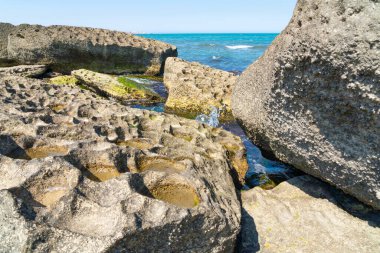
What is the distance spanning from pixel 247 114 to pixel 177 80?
18.4 ft

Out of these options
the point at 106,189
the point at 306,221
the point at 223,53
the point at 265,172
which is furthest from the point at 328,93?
the point at 223,53

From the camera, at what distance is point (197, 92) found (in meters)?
9.45

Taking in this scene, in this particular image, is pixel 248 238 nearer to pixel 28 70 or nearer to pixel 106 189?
pixel 106 189

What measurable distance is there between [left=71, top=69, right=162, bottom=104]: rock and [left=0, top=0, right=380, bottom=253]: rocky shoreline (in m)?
5.24

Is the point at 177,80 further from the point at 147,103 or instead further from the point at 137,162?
the point at 137,162

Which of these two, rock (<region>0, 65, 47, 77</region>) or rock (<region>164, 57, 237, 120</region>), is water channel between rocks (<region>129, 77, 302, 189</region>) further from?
rock (<region>0, 65, 47, 77</region>)

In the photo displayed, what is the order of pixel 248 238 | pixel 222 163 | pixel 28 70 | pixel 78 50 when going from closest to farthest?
pixel 248 238, pixel 222 163, pixel 28 70, pixel 78 50

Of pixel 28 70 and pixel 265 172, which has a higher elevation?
pixel 28 70

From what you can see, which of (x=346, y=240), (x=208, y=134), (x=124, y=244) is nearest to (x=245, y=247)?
(x=346, y=240)

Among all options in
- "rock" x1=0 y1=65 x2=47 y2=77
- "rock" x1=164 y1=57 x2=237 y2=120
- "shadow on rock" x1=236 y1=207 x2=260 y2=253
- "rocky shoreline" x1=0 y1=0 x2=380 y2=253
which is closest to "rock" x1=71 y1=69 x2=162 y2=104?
"rock" x1=164 y1=57 x2=237 y2=120

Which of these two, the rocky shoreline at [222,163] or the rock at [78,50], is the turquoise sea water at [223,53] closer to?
the rock at [78,50]

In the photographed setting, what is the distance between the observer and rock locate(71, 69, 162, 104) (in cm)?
1080

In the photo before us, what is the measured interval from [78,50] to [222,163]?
42.8ft

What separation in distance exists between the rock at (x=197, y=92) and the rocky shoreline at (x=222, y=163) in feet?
12.0
